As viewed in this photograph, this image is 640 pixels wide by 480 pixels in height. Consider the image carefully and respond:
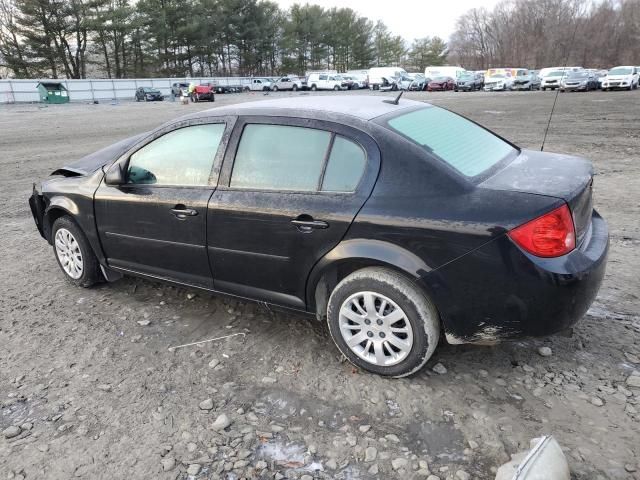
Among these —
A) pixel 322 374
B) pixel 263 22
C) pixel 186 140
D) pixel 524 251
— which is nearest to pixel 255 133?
pixel 186 140

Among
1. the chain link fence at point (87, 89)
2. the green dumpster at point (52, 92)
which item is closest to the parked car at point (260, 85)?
the chain link fence at point (87, 89)

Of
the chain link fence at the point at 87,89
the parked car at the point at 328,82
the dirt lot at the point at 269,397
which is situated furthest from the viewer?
the parked car at the point at 328,82

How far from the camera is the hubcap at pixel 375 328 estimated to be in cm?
307

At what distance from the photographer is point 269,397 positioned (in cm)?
312

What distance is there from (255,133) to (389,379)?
1.82 m

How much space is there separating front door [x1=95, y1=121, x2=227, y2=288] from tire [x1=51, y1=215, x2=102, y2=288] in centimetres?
38

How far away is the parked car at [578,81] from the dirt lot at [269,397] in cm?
3899

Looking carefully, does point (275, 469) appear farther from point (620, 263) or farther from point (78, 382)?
point (620, 263)

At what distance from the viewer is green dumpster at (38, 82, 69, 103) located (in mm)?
41094

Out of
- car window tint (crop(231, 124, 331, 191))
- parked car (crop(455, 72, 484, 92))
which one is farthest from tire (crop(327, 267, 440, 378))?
parked car (crop(455, 72, 484, 92))

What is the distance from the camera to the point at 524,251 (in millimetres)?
2717

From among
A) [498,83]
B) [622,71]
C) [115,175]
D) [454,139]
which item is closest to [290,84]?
[498,83]

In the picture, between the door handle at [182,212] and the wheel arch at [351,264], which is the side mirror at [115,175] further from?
the wheel arch at [351,264]

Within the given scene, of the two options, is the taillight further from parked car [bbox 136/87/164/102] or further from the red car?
the red car
